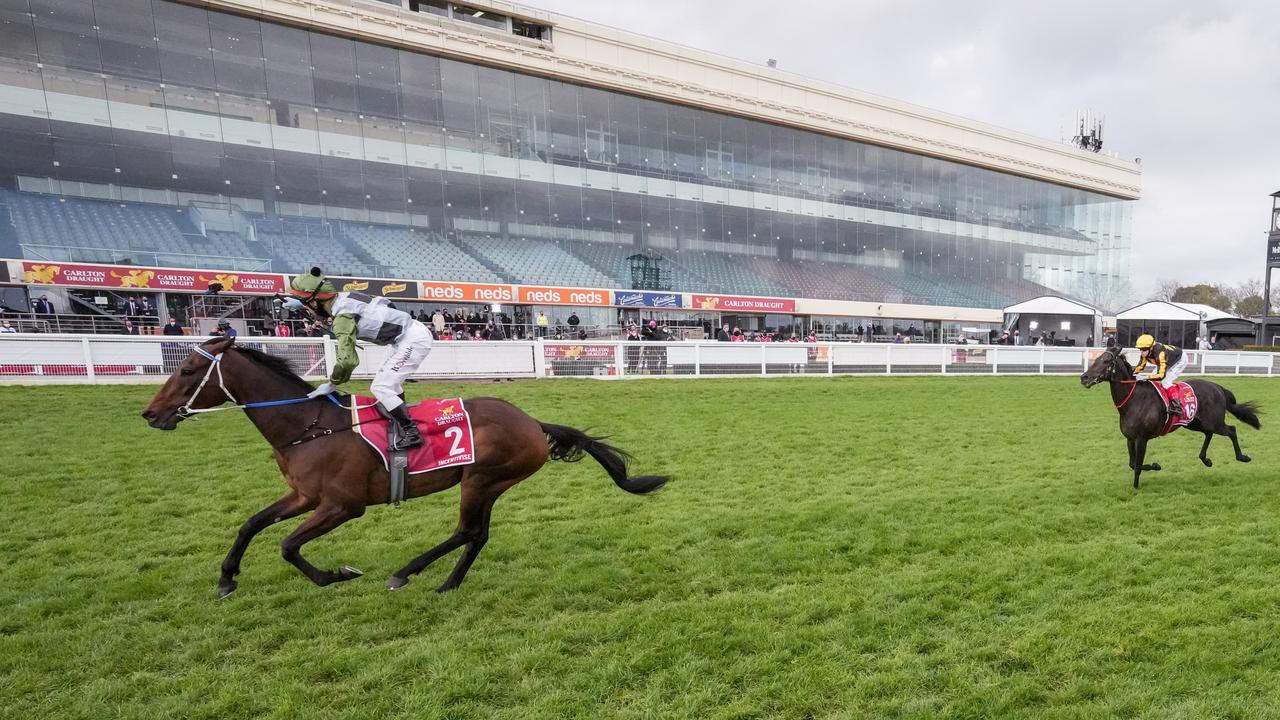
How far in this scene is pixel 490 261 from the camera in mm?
28484

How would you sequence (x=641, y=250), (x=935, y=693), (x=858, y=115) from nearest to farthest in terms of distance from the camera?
(x=935, y=693) → (x=641, y=250) → (x=858, y=115)

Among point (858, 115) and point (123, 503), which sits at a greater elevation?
point (858, 115)

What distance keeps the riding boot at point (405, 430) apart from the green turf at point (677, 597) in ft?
3.34

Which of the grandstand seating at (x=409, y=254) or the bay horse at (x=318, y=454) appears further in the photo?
the grandstand seating at (x=409, y=254)

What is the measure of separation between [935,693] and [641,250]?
105ft

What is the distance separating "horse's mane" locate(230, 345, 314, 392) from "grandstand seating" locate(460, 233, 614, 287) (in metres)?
24.8

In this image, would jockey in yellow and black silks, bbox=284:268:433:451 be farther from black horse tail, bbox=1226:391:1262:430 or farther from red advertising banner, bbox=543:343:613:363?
red advertising banner, bbox=543:343:613:363

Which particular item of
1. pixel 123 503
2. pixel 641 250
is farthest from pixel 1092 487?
pixel 641 250

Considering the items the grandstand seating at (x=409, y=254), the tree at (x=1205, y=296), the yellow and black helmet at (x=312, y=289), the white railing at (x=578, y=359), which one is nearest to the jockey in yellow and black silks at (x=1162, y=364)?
the yellow and black helmet at (x=312, y=289)

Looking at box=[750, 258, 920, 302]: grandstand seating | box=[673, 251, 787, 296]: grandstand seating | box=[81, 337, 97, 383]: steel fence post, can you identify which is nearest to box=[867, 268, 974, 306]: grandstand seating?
box=[750, 258, 920, 302]: grandstand seating

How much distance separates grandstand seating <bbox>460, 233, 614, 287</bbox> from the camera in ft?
94.5

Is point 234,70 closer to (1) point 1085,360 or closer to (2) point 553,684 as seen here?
(2) point 553,684

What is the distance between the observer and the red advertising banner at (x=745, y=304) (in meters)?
31.4

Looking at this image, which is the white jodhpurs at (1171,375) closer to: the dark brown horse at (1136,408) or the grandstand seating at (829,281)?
the dark brown horse at (1136,408)
